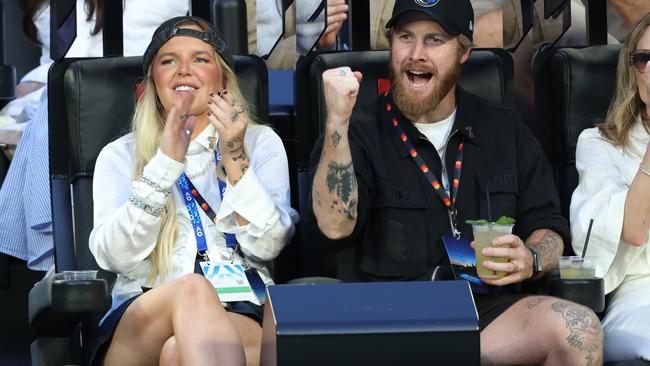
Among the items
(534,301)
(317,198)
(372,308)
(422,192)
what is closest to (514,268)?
(534,301)

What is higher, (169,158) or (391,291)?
(169,158)

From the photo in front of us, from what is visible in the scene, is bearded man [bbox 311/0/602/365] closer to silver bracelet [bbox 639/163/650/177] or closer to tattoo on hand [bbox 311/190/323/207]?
tattoo on hand [bbox 311/190/323/207]

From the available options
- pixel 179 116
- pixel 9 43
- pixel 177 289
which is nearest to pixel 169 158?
pixel 179 116

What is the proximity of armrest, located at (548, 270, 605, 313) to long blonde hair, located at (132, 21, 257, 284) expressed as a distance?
1036 millimetres

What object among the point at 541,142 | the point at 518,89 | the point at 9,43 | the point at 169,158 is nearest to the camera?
the point at 169,158

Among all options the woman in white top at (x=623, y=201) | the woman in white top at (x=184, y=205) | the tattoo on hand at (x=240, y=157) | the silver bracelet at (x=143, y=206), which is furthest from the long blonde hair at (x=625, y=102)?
the silver bracelet at (x=143, y=206)

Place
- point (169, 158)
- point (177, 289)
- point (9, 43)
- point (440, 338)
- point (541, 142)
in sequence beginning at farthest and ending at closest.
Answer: point (9, 43)
point (541, 142)
point (169, 158)
point (177, 289)
point (440, 338)

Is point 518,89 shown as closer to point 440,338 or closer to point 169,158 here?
point 169,158

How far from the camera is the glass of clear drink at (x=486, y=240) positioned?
3.52 metres

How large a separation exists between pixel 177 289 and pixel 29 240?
156 centimetres

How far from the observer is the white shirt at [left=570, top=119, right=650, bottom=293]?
3898 mm

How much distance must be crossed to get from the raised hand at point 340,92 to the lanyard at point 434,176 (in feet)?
1.05

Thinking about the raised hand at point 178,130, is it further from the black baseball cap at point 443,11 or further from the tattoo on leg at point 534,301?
the tattoo on leg at point 534,301

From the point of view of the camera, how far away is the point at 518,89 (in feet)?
15.4
